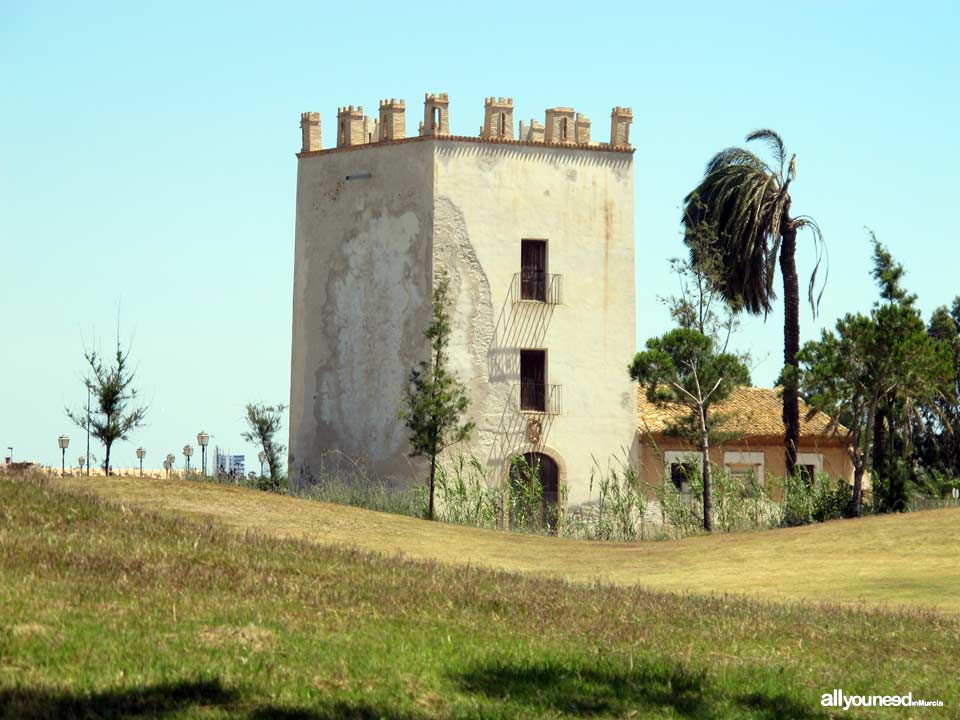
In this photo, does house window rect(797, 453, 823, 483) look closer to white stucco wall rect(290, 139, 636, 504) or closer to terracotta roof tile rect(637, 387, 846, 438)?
terracotta roof tile rect(637, 387, 846, 438)

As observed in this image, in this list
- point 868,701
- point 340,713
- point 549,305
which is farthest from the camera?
point 549,305

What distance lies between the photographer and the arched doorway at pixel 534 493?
105 ft

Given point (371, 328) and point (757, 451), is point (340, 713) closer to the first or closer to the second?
point (371, 328)

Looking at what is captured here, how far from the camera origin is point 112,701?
25.9 feet

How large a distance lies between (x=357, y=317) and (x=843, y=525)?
625 inches

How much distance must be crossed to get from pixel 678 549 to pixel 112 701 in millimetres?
16692

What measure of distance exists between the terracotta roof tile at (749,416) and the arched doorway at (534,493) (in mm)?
3162

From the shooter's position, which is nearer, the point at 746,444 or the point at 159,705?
the point at 159,705

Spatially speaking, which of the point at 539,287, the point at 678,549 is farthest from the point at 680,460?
the point at 678,549

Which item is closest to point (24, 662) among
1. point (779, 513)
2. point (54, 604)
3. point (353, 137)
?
point (54, 604)

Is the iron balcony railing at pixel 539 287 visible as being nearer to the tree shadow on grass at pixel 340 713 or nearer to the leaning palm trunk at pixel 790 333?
the leaning palm trunk at pixel 790 333

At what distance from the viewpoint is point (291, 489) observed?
122ft

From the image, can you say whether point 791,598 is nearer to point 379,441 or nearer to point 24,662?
point 24,662

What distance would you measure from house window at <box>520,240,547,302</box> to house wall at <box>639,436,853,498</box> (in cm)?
501
